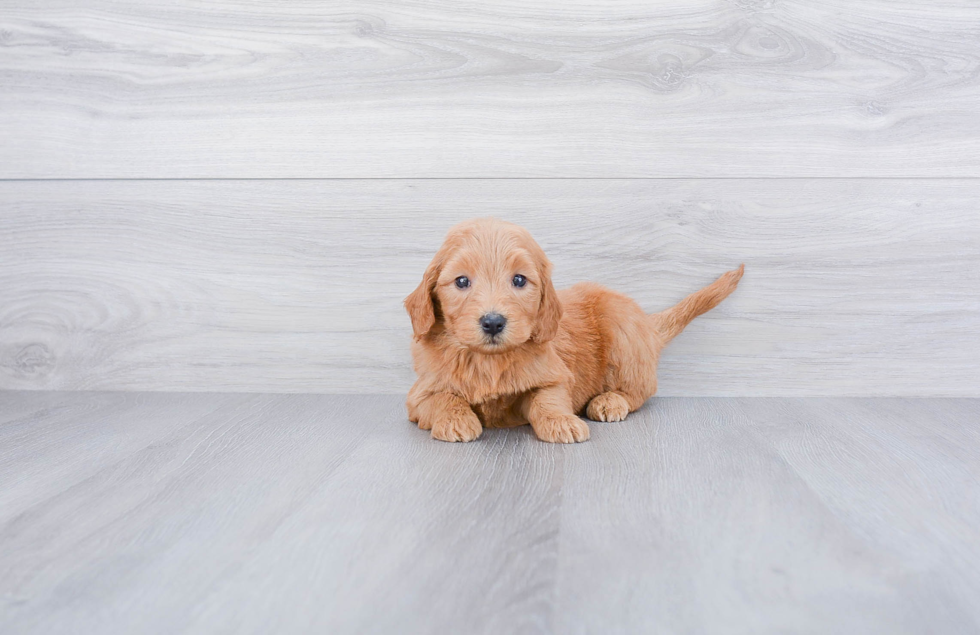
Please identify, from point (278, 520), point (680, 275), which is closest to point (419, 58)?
point (680, 275)

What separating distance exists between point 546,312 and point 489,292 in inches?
4.9

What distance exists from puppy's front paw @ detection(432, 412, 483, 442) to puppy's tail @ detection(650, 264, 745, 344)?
1.67ft

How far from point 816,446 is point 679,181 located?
0.67 metres

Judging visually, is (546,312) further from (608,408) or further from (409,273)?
(409,273)

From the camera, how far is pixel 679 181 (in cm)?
154

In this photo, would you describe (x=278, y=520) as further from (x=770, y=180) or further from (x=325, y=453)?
(x=770, y=180)

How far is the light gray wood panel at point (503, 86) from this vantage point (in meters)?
1.51

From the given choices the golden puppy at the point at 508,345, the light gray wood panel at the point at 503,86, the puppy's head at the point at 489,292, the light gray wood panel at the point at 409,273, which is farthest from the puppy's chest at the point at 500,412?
the light gray wood panel at the point at 503,86

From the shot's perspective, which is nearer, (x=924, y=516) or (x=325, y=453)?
(x=924, y=516)

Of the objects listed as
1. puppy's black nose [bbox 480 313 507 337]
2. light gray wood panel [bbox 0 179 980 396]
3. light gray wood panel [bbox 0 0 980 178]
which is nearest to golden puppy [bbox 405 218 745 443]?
puppy's black nose [bbox 480 313 507 337]

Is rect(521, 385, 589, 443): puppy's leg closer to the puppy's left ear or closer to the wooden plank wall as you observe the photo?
the puppy's left ear

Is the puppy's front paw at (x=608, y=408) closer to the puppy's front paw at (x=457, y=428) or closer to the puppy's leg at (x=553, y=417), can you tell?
the puppy's leg at (x=553, y=417)

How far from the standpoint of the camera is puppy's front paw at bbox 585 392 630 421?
137 cm

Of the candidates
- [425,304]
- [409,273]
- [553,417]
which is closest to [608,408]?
[553,417]
